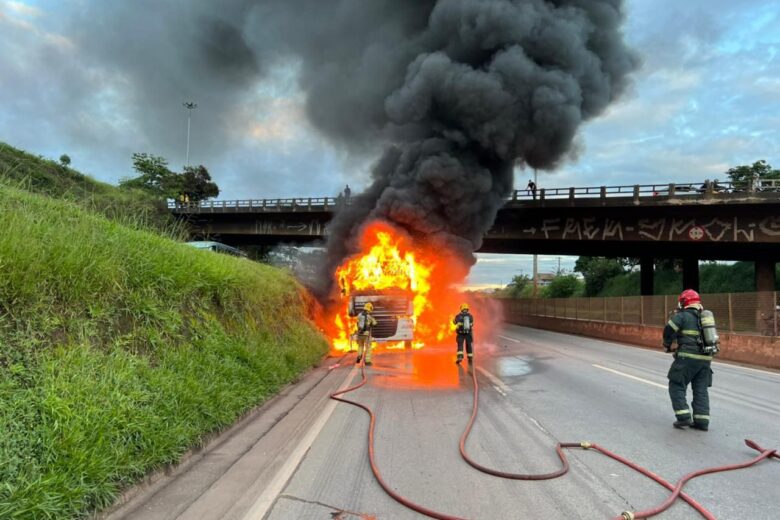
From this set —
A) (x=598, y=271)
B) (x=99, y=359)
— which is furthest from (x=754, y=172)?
(x=99, y=359)

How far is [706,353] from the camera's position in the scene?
596 centimetres

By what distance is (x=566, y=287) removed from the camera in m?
64.2

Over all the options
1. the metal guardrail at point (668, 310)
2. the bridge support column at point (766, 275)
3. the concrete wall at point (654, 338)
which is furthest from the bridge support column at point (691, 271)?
the concrete wall at point (654, 338)

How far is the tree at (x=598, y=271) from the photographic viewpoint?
54.7m

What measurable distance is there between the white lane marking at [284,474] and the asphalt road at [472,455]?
0.02m

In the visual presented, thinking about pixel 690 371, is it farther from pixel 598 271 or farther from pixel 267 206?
pixel 598 271

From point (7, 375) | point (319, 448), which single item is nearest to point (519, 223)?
point (319, 448)

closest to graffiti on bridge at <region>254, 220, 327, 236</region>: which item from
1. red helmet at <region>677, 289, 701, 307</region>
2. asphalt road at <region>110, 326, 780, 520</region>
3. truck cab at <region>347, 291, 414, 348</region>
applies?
truck cab at <region>347, 291, 414, 348</region>

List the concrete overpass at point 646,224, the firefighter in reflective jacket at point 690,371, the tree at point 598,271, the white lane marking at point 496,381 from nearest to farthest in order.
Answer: the firefighter in reflective jacket at point 690,371
the white lane marking at point 496,381
the concrete overpass at point 646,224
the tree at point 598,271

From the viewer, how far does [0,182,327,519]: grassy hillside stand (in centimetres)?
329

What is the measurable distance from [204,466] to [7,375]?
5.54 feet

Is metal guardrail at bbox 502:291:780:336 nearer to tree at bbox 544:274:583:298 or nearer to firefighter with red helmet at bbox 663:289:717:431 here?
firefighter with red helmet at bbox 663:289:717:431

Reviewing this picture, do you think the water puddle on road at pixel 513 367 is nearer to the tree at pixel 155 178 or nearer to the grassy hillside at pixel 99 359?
the grassy hillside at pixel 99 359

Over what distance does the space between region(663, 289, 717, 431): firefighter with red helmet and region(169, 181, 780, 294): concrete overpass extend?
1872 cm
